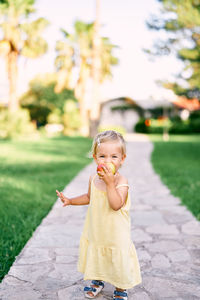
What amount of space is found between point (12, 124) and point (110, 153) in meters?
19.8

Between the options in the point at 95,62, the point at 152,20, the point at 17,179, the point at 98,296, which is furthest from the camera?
the point at 95,62

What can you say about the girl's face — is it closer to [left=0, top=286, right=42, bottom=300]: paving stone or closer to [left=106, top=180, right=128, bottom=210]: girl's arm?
[left=106, top=180, right=128, bottom=210]: girl's arm

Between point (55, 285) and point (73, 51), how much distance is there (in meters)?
31.9

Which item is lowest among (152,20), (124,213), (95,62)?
(124,213)

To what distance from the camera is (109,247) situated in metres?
2.55

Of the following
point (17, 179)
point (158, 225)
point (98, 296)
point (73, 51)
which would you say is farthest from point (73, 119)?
point (98, 296)

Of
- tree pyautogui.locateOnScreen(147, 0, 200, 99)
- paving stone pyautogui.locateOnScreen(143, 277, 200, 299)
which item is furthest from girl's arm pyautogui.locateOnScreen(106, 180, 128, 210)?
tree pyautogui.locateOnScreen(147, 0, 200, 99)

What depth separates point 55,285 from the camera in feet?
9.48

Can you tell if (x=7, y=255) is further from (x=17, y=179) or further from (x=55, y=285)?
(x=17, y=179)

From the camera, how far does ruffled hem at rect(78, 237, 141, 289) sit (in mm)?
2504

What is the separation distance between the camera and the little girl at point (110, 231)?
2.51 metres

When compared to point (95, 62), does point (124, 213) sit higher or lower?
lower

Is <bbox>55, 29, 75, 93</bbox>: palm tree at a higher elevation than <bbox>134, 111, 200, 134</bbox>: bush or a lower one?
higher

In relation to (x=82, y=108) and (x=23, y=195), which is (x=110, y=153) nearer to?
(x=23, y=195)
